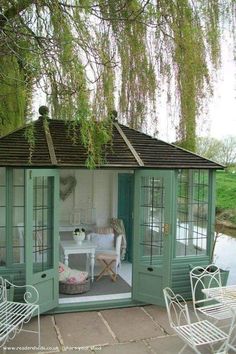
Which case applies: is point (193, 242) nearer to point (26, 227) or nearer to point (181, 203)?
point (181, 203)

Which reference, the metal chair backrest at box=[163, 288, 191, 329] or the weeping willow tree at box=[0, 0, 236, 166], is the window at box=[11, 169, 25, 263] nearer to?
the weeping willow tree at box=[0, 0, 236, 166]

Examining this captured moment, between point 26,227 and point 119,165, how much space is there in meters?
1.63

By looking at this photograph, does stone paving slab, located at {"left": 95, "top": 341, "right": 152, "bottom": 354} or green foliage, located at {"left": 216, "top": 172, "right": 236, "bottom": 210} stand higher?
green foliage, located at {"left": 216, "top": 172, "right": 236, "bottom": 210}

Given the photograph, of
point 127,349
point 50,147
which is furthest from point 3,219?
point 127,349

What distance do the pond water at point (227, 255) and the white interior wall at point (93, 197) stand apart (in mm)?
2609

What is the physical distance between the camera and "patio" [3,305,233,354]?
4.20 metres

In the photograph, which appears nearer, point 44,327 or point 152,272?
point 44,327

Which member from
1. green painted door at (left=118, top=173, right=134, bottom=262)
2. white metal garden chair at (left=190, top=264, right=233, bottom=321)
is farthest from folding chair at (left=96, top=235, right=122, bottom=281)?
white metal garden chair at (left=190, top=264, right=233, bottom=321)

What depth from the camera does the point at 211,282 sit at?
5.33m

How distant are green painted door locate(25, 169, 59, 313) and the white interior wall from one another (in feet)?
9.66

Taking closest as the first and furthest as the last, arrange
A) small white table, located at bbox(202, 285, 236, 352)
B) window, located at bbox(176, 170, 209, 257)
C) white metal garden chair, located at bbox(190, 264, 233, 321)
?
small white table, located at bbox(202, 285, 236, 352) < white metal garden chair, located at bbox(190, 264, 233, 321) < window, located at bbox(176, 170, 209, 257)

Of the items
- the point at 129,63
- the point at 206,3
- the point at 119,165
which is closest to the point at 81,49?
the point at 129,63

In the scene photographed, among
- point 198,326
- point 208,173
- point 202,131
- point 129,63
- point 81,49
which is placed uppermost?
point 129,63

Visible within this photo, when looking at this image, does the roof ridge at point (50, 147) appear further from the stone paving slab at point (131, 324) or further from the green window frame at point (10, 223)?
the stone paving slab at point (131, 324)
